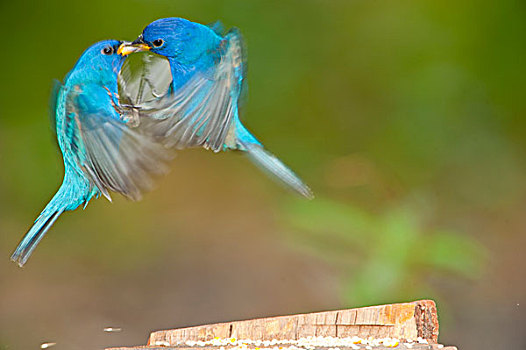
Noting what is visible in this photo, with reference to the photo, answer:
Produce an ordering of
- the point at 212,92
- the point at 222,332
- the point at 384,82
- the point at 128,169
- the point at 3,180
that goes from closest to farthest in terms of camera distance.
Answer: the point at 222,332
the point at 128,169
the point at 212,92
the point at 3,180
the point at 384,82

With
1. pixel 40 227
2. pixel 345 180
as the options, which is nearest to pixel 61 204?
pixel 40 227

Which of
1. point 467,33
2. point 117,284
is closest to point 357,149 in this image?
point 467,33

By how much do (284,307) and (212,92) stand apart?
5.47 feet

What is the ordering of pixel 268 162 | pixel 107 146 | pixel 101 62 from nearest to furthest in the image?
1. pixel 107 146
2. pixel 101 62
3. pixel 268 162

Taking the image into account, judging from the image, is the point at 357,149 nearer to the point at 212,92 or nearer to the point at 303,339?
the point at 212,92

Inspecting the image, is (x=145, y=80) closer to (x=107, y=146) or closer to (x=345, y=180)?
(x=107, y=146)

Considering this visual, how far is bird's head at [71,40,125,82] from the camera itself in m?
2.13

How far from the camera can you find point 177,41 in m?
2.20

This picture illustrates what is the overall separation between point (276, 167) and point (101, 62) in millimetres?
1026

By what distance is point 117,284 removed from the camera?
134 inches

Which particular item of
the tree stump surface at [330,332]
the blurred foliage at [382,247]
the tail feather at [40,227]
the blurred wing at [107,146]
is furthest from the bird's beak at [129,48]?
the blurred foliage at [382,247]

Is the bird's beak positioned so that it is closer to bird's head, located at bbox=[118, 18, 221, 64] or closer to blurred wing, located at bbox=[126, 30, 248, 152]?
bird's head, located at bbox=[118, 18, 221, 64]

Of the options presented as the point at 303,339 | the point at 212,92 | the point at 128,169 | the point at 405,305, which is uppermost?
the point at 212,92

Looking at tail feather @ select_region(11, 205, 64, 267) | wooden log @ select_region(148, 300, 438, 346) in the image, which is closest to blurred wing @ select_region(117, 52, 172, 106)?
tail feather @ select_region(11, 205, 64, 267)
